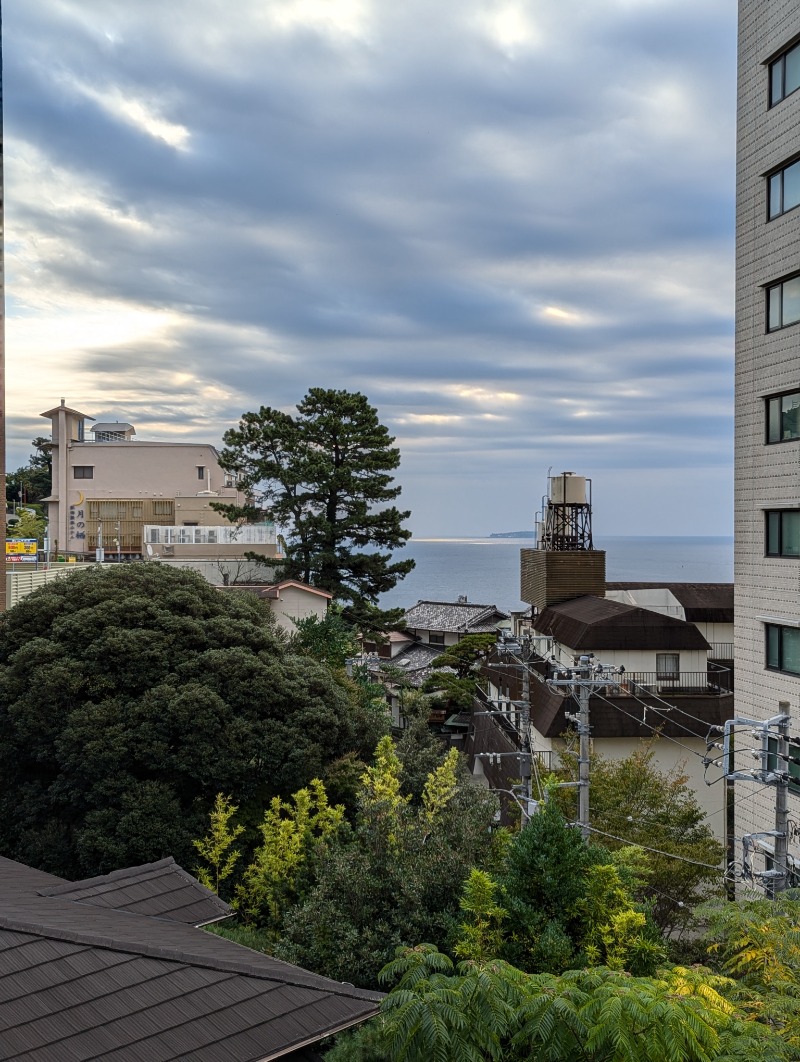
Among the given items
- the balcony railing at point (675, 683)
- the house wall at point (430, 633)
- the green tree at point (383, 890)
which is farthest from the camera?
the house wall at point (430, 633)

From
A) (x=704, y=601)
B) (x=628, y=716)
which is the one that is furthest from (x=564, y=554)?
(x=628, y=716)

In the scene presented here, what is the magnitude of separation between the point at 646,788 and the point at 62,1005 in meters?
15.1

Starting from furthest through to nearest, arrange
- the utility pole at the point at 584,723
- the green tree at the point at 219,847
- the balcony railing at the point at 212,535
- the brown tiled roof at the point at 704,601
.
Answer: the balcony railing at the point at 212,535 < the brown tiled roof at the point at 704,601 < the green tree at the point at 219,847 < the utility pole at the point at 584,723

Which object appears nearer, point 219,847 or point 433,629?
point 219,847

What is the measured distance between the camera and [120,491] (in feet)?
182

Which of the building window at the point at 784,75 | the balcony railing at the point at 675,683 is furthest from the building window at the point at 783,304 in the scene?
the balcony railing at the point at 675,683

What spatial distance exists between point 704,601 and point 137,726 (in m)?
23.7

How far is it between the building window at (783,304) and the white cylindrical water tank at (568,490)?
15.0 meters

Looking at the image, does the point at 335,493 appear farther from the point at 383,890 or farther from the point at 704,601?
the point at 383,890

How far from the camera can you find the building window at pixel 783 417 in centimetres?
1706

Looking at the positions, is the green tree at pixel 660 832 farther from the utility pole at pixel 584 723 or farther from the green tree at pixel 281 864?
the green tree at pixel 281 864

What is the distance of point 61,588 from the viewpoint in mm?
18359

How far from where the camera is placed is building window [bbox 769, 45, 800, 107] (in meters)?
→ 17.0

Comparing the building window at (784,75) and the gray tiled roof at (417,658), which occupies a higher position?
the building window at (784,75)
